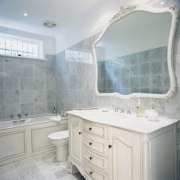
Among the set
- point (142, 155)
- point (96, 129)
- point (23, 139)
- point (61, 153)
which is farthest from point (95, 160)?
point (23, 139)

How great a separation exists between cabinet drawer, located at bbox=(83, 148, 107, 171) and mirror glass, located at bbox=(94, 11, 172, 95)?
35.0 inches

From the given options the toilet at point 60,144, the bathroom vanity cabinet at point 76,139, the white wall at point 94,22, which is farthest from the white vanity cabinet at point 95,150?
the white wall at point 94,22

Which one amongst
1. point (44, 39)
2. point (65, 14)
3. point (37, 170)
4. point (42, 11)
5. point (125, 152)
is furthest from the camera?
point (44, 39)

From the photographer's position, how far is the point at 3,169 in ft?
7.78

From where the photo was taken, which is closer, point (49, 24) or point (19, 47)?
point (49, 24)

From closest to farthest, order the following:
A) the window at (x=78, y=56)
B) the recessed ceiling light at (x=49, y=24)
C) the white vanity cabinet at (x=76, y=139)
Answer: the white vanity cabinet at (x=76, y=139) → the window at (x=78, y=56) → the recessed ceiling light at (x=49, y=24)

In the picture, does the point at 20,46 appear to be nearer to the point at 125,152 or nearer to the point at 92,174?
the point at 92,174

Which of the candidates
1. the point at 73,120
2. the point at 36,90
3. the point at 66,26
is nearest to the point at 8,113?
the point at 36,90

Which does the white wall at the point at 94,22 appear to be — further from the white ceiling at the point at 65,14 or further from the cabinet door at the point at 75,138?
the cabinet door at the point at 75,138

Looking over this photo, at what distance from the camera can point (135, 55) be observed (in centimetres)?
185

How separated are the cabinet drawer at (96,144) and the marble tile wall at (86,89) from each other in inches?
24.9

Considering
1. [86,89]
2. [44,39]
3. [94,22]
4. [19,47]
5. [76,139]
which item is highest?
[44,39]

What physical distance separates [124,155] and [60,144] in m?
1.51

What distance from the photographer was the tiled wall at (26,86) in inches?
127
